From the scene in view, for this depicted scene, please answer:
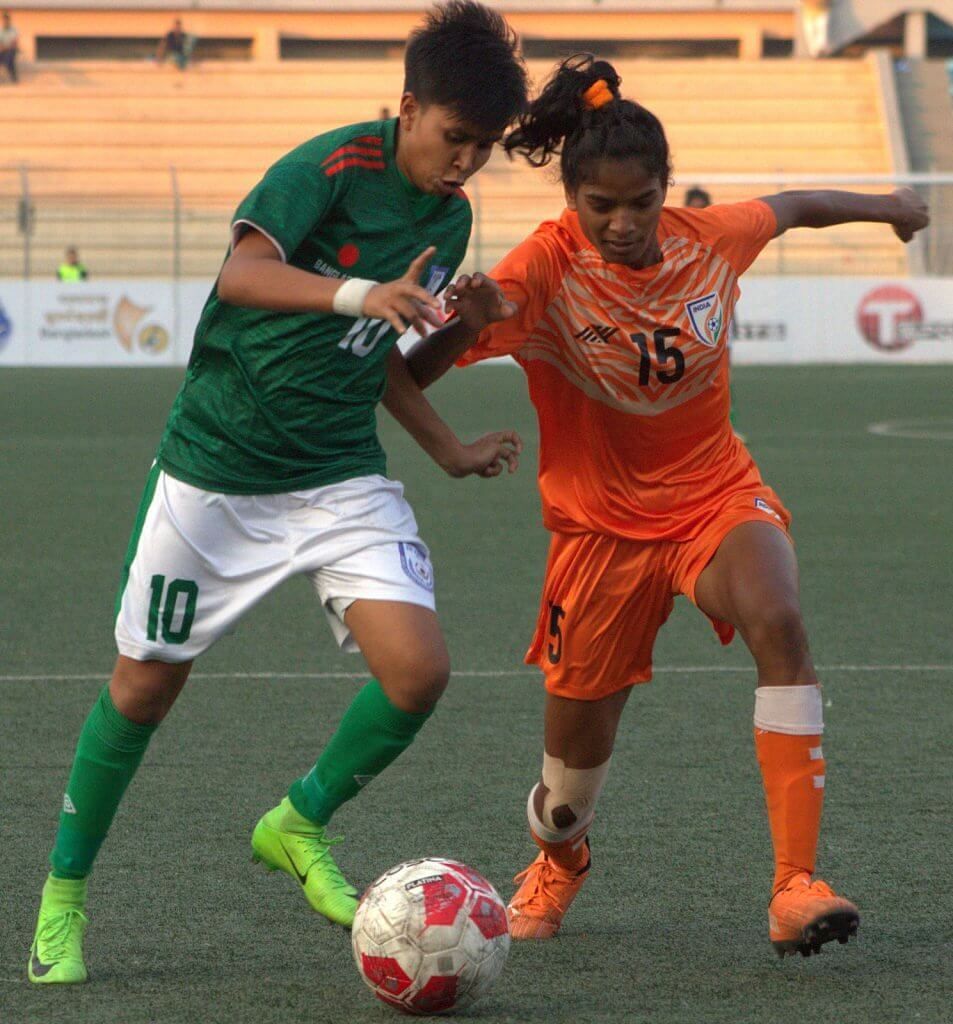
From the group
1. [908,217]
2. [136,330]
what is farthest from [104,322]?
[908,217]

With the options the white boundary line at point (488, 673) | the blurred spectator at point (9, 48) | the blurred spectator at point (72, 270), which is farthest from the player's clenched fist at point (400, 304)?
the blurred spectator at point (9, 48)

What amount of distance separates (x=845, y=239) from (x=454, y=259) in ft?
76.5

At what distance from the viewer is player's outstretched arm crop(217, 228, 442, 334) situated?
Result: 3.04 m

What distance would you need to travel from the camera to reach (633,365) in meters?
3.84

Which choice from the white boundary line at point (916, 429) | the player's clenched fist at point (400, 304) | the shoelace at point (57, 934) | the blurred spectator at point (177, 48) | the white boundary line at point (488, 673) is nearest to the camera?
the player's clenched fist at point (400, 304)

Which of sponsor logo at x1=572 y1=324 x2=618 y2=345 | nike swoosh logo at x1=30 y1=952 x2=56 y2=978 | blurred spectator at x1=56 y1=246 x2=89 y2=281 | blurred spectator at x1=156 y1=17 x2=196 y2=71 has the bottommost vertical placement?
blurred spectator at x1=56 y1=246 x2=89 y2=281

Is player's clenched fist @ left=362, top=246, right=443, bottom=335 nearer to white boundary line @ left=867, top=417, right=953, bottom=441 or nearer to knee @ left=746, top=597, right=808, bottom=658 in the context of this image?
knee @ left=746, top=597, right=808, bottom=658

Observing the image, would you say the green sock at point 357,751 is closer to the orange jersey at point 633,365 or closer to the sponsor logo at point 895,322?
the orange jersey at point 633,365

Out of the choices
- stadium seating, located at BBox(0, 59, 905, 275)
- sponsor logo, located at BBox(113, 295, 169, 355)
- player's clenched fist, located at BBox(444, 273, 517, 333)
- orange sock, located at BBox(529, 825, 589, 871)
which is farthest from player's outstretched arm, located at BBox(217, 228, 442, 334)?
stadium seating, located at BBox(0, 59, 905, 275)

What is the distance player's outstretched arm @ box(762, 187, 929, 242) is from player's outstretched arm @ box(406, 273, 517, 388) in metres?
0.81

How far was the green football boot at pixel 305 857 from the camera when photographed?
365 cm

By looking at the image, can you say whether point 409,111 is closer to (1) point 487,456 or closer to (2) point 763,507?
(1) point 487,456

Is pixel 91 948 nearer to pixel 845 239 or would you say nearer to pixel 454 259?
pixel 454 259

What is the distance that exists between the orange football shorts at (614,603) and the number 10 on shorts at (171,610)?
0.79m
